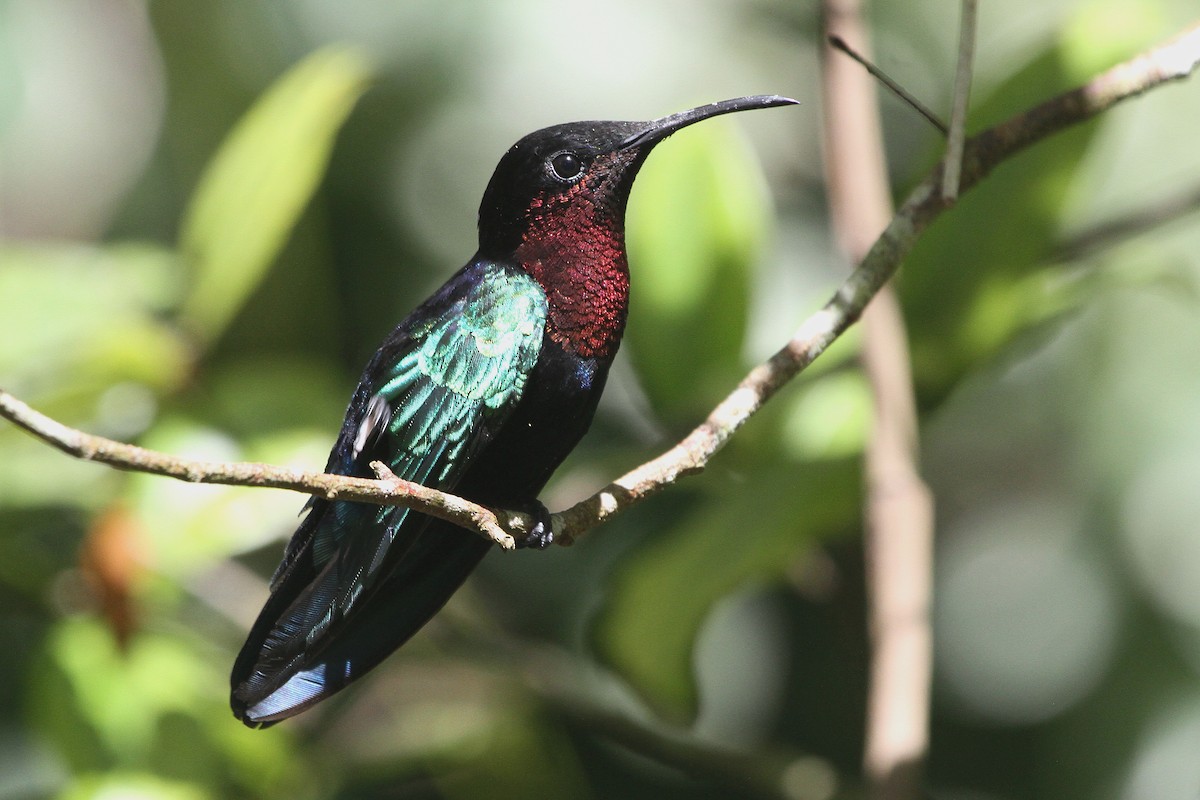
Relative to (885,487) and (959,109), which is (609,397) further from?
(959,109)

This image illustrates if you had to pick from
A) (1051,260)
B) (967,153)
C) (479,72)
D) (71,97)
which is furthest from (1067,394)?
(71,97)

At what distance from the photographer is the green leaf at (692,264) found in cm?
252

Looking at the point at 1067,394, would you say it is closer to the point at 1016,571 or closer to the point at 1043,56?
the point at 1016,571

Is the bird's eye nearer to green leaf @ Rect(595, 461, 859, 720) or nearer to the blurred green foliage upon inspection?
the blurred green foliage

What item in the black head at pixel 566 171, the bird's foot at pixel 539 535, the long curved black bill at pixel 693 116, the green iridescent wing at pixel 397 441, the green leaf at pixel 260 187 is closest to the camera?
the green iridescent wing at pixel 397 441

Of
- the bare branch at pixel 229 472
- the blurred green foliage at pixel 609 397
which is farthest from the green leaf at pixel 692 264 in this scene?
the bare branch at pixel 229 472

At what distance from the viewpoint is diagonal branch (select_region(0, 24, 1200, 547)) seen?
1.17 metres

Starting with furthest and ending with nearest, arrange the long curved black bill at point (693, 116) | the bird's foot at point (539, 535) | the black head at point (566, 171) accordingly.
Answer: the black head at point (566, 171)
the long curved black bill at point (693, 116)
the bird's foot at point (539, 535)

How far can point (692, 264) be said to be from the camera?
259cm

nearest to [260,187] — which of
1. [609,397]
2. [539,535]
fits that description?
[539,535]

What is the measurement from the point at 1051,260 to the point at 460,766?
1.62m

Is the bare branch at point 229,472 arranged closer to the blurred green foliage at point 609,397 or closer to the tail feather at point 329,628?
the tail feather at point 329,628

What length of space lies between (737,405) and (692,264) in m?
0.98

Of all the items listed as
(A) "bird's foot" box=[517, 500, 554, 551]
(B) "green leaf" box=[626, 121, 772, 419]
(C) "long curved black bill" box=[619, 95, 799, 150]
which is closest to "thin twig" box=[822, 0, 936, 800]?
(B) "green leaf" box=[626, 121, 772, 419]
